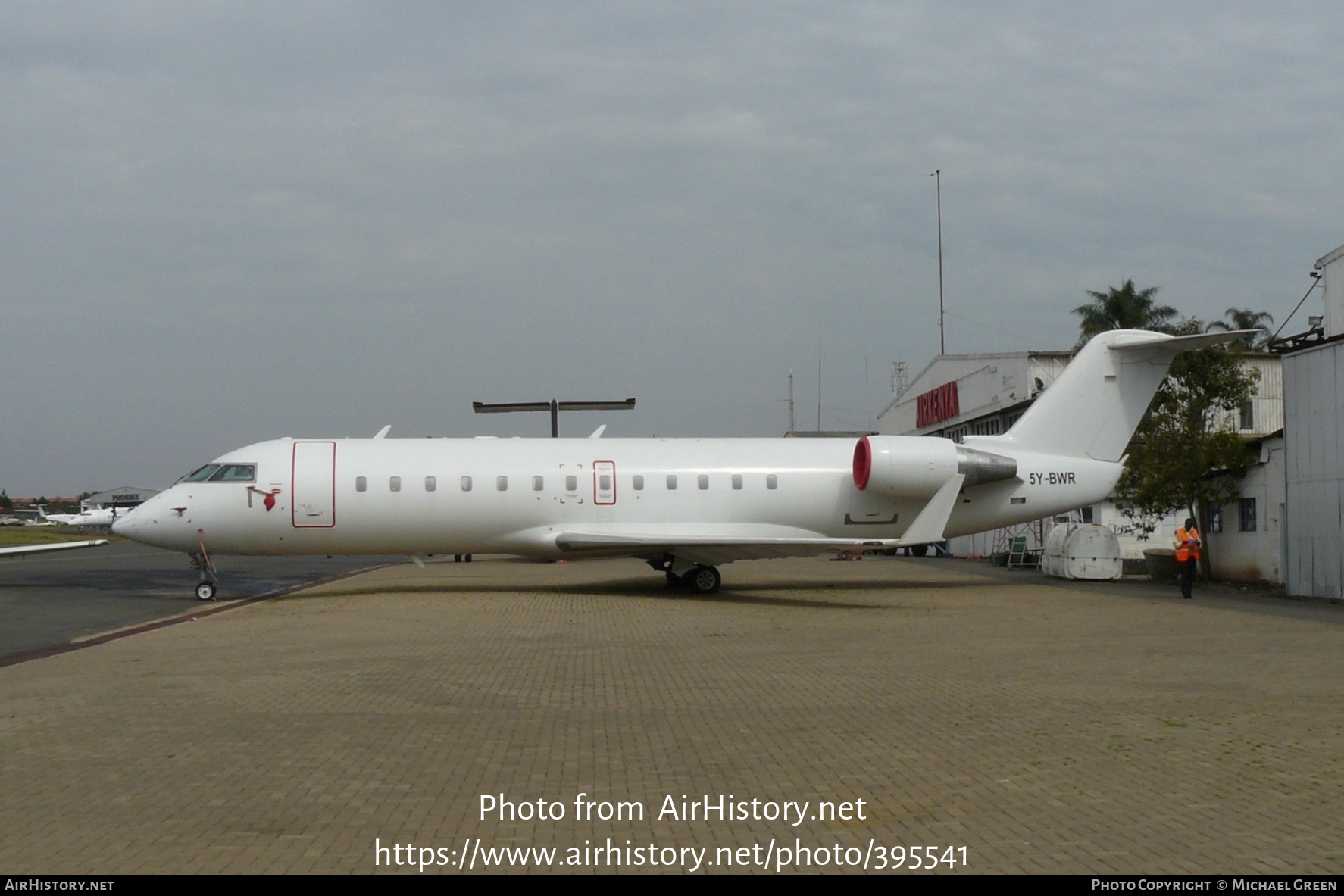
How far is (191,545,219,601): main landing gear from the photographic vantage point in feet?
74.4

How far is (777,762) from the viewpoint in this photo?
7.80 meters

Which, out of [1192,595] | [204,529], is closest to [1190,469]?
[1192,595]

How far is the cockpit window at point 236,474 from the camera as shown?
23.5m

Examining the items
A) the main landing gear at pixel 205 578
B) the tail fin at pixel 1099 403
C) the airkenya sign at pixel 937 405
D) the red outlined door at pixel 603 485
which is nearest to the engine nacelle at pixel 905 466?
the tail fin at pixel 1099 403

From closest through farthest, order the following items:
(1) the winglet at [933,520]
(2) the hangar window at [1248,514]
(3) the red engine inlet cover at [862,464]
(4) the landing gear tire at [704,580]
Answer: (1) the winglet at [933,520], (4) the landing gear tire at [704,580], (3) the red engine inlet cover at [862,464], (2) the hangar window at [1248,514]

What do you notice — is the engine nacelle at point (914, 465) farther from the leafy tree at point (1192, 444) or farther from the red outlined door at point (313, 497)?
the red outlined door at point (313, 497)

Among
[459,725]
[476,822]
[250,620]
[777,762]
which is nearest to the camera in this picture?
[476,822]

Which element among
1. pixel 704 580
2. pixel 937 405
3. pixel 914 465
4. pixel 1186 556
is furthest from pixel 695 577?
pixel 937 405

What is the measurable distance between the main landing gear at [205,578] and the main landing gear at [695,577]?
29.5 feet

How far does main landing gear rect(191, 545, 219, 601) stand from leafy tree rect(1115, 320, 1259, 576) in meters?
20.3

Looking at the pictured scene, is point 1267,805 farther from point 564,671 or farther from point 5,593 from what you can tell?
point 5,593

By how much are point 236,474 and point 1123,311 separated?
164 feet

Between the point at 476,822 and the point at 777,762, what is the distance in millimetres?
2255

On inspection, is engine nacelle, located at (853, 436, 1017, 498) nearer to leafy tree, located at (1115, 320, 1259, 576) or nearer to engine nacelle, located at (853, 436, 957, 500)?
engine nacelle, located at (853, 436, 957, 500)
